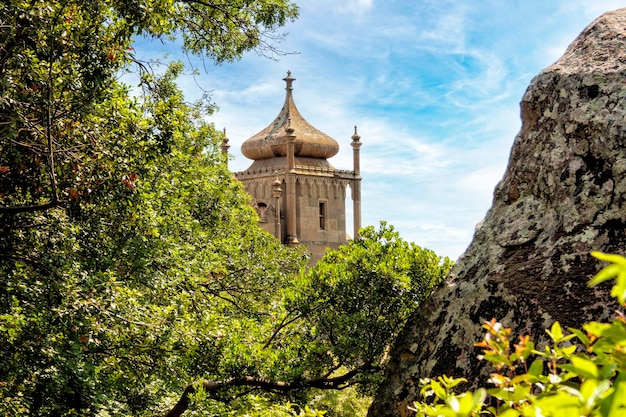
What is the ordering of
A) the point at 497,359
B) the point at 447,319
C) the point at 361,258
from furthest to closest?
the point at 361,258
the point at 447,319
the point at 497,359

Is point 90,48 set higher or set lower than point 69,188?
higher

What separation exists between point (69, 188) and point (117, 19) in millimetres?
2601

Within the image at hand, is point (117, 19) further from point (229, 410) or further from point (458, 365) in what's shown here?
point (458, 365)

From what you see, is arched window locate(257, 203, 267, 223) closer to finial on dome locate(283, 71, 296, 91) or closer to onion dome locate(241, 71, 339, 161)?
onion dome locate(241, 71, 339, 161)

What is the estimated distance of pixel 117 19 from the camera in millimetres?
10547

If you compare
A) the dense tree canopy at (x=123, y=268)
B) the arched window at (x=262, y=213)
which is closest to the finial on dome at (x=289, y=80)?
the arched window at (x=262, y=213)

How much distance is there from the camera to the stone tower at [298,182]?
162 ft

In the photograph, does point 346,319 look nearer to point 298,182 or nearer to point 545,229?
point 545,229

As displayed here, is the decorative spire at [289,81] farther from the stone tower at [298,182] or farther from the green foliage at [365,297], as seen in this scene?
the green foliage at [365,297]

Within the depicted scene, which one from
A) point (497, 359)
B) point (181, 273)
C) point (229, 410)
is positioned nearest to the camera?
point (497, 359)

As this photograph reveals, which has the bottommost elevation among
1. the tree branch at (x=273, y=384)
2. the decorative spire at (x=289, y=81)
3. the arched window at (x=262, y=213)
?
the tree branch at (x=273, y=384)

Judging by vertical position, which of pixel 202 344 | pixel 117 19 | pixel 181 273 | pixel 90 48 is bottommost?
pixel 202 344

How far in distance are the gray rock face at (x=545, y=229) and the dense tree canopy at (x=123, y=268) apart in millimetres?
4052

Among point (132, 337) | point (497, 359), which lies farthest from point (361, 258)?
point (497, 359)
